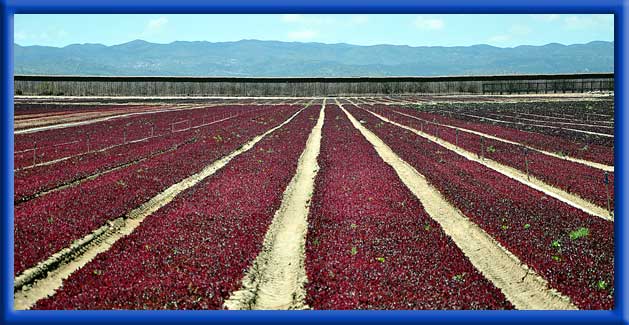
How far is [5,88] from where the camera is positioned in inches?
178

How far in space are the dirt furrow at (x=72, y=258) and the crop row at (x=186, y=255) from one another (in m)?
0.63

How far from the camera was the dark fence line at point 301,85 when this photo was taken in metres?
106

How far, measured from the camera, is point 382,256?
10883 mm

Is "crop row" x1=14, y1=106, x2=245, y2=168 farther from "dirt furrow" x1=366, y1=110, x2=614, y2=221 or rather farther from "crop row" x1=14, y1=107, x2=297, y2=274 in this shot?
"dirt furrow" x1=366, y1=110, x2=614, y2=221

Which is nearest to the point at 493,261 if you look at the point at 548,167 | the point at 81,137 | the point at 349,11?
the point at 349,11

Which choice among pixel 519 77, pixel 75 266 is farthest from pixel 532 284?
pixel 519 77

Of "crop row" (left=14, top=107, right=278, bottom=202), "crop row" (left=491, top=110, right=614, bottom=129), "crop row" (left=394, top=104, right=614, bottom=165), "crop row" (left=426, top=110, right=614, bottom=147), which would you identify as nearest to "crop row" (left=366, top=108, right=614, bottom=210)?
"crop row" (left=394, top=104, right=614, bottom=165)

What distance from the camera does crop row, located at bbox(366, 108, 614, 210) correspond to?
17625mm

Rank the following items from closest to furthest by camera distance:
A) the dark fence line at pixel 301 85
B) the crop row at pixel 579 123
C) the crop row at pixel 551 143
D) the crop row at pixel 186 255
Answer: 1. the crop row at pixel 186 255
2. the crop row at pixel 551 143
3. the crop row at pixel 579 123
4. the dark fence line at pixel 301 85

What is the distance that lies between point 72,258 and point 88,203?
401 cm

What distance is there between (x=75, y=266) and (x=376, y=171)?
13720 millimetres

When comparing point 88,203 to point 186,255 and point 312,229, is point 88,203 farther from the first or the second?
point 312,229

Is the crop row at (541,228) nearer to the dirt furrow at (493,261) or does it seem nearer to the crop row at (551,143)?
the dirt furrow at (493,261)

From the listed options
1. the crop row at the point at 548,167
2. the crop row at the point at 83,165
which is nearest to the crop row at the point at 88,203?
the crop row at the point at 83,165
